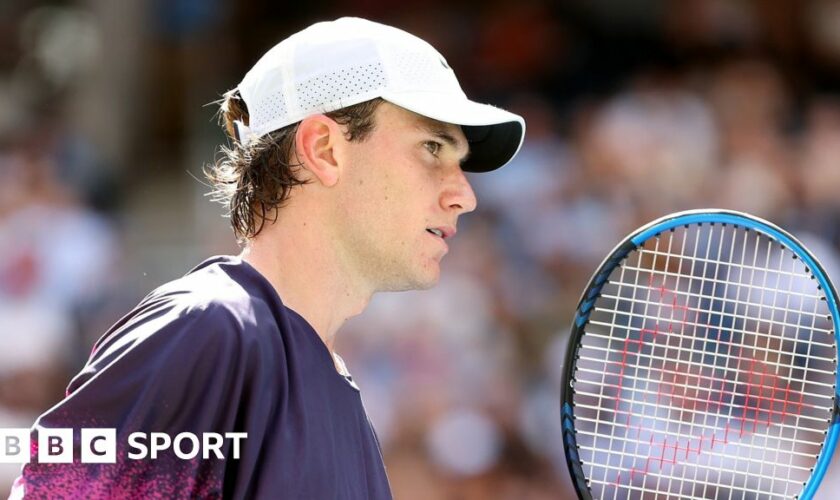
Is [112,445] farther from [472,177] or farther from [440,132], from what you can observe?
[472,177]

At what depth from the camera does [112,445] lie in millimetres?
1688

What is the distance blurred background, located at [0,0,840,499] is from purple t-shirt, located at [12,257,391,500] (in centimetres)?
289

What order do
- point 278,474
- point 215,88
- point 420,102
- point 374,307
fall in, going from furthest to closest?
point 215,88 < point 374,307 < point 420,102 < point 278,474

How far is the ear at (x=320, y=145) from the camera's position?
2.11 meters

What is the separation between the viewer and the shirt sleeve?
1.70 meters

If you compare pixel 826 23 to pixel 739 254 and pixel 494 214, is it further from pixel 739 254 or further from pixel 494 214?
pixel 739 254

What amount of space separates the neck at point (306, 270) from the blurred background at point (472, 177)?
8.78 ft

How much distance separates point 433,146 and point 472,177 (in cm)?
398

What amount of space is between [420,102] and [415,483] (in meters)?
3.59

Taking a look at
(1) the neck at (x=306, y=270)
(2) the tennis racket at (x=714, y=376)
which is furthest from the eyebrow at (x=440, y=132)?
(2) the tennis racket at (x=714, y=376)

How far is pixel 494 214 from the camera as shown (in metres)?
6.17

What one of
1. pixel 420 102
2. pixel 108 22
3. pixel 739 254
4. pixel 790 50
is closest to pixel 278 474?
pixel 420 102

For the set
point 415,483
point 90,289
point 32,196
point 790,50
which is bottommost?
point 415,483

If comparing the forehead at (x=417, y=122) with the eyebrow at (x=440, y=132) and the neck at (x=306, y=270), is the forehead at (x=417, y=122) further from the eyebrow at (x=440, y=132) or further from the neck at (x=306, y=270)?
the neck at (x=306, y=270)
